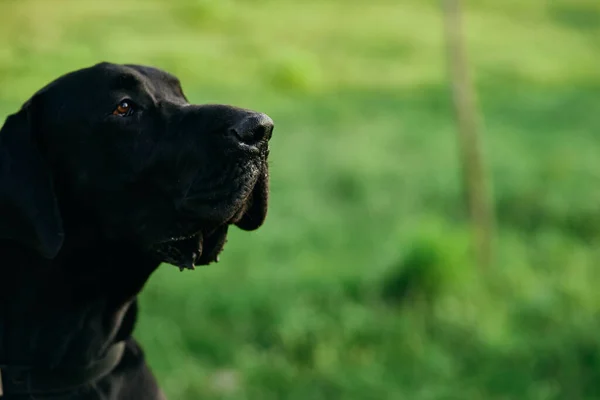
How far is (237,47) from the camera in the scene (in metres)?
9.03

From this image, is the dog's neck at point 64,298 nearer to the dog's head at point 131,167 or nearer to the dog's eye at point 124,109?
the dog's head at point 131,167

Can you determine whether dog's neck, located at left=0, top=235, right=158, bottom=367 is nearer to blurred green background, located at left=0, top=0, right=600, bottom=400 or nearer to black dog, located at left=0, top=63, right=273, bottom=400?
black dog, located at left=0, top=63, right=273, bottom=400

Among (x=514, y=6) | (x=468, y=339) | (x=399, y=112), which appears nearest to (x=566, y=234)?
(x=468, y=339)

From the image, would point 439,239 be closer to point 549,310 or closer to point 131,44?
point 549,310

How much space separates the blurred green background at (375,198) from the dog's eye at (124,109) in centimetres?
198

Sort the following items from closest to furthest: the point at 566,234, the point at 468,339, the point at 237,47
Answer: the point at 468,339 → the point at 566,234 → the point at 237,47

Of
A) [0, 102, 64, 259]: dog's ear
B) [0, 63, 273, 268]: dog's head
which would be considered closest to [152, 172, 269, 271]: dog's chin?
[0, 63, 273, 268]: dog's head

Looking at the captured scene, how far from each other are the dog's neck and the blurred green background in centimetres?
172

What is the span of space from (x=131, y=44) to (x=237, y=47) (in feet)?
3.92

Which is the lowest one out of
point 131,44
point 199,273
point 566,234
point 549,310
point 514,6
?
point 199,273

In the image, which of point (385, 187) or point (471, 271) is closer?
point (471, 271)

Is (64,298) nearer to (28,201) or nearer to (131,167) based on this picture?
(28,201)

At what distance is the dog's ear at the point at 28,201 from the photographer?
250 centimetres

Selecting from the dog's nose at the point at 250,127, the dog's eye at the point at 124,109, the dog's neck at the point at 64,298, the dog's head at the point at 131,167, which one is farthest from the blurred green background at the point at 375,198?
the dog's nose at the point at 250,127
